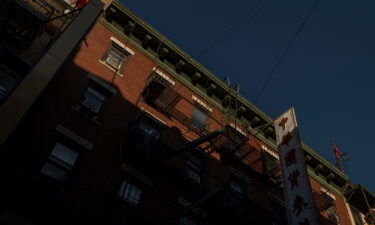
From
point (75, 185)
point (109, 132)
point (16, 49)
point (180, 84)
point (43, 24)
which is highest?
point (180, 84)

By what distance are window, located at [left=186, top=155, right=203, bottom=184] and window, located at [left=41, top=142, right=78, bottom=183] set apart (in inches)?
221

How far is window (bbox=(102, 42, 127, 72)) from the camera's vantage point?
56.4 ft

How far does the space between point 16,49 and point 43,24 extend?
134cm

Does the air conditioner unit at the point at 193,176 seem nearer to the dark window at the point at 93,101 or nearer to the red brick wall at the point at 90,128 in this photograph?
the red brick wall at the point at 90,128

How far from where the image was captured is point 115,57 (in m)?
17.9

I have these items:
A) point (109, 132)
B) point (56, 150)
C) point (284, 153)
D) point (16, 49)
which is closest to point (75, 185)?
point (56, 150)

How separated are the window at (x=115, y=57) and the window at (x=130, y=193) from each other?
19.9ft

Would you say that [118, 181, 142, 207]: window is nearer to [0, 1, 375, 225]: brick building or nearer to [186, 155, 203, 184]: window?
[0, 1, 375, 225]: brick building

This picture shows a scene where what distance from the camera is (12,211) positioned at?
32.5 ft

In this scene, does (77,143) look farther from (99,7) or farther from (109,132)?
(99,7)

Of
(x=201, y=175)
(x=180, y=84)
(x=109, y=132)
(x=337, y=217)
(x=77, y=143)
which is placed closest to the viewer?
(x=77, y=143)

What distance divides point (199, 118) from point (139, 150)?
21.2 feet

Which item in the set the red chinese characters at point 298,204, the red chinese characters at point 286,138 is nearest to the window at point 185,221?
the red chinese characters at point 298,204

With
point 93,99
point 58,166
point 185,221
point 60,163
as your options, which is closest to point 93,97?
point 93,99
